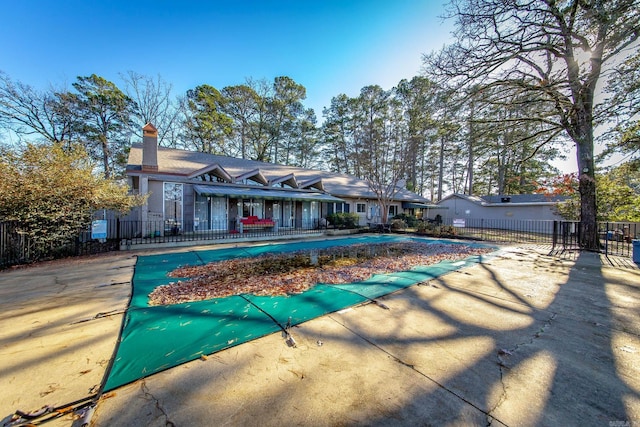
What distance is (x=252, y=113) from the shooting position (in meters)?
27.2

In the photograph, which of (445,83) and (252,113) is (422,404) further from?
(252,113)

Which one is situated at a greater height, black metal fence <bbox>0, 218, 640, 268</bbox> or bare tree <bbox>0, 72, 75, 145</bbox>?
bare tree <bbox>0, 72, 75, 145</bbox>

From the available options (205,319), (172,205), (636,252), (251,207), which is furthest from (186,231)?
(636,252)

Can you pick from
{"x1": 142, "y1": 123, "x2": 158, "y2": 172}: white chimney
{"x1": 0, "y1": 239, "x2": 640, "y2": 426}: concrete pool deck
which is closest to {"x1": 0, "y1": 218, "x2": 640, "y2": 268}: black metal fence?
{"x1": 142, "y1": 123, "x2": 158, "y2": 172}: white chimney

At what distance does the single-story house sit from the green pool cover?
782cm

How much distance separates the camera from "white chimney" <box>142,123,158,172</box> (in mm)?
12070

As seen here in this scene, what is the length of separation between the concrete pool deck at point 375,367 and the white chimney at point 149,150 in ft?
29.6

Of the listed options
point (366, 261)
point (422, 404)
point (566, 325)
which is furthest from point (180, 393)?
point (366, 261)

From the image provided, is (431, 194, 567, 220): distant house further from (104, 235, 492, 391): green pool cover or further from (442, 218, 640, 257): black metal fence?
(104, 235, 492, 391): green pool cover

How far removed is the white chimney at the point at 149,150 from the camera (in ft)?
39.6

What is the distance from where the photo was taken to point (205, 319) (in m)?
3.46

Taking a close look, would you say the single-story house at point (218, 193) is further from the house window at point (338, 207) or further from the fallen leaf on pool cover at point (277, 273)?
the fallen leaf on pool cover at point (277, 273)

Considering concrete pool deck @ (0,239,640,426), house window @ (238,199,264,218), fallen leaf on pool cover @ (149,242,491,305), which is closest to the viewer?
concrete pool deck @ (0,239,640,426)

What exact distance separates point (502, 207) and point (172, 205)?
1163 inches
